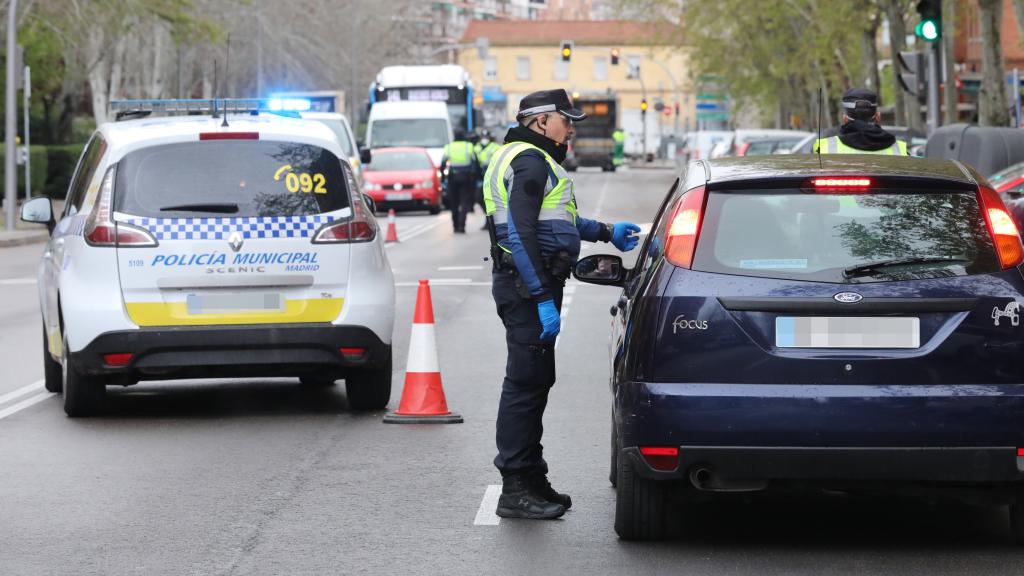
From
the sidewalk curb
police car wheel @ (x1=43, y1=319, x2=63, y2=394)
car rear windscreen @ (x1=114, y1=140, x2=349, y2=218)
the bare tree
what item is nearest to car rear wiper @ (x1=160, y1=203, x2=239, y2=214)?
car rear windscreen @ (x1=114, y1=140, x2=349, y2=218)

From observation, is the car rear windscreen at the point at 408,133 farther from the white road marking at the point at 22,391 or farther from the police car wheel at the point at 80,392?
the police car wheel at the point at 80,392

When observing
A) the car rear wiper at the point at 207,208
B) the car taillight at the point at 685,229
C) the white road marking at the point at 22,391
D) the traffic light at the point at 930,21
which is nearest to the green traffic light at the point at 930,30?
the traffic light at the point at 930,21

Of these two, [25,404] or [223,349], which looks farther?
[25,404]

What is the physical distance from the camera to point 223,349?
10.0 m

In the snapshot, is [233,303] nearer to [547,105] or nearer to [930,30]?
[547,105]

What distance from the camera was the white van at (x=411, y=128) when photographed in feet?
140

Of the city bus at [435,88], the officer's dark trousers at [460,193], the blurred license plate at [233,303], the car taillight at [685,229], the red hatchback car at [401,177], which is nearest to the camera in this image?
the car taillight at [685,229]

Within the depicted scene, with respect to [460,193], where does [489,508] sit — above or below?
above

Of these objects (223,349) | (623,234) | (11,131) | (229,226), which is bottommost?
(223,349)

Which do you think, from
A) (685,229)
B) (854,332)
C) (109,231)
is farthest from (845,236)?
(109,231)

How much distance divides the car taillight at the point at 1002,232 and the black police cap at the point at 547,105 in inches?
63.9

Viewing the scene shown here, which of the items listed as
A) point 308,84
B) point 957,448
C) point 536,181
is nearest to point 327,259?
point 536,181

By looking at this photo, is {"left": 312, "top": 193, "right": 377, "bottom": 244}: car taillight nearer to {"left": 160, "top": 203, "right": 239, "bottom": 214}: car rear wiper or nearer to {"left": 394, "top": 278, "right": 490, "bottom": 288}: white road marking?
{"left": 160, "top": 203, "right": 239, "bottom": 214}: car rear wiper

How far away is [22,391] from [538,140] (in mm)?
5570
